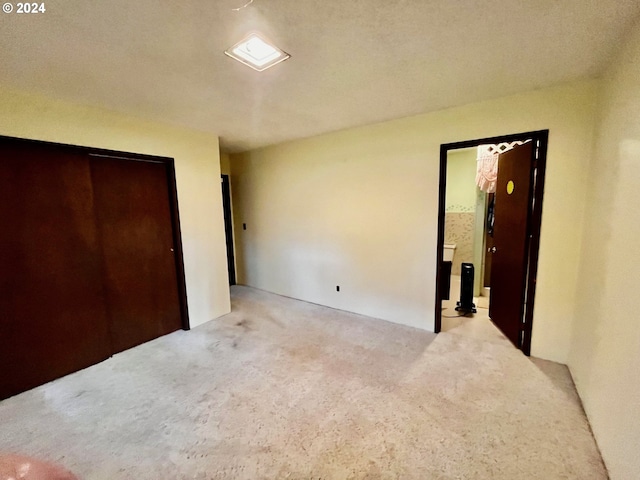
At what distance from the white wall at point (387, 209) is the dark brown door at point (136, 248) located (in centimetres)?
162

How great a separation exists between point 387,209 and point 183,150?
8.01ft

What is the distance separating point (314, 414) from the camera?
1.81 m

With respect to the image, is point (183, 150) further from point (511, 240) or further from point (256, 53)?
point (511, 240)

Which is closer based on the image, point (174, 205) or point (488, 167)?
point (174, 205)

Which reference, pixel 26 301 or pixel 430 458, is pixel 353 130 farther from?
pixel 26 301

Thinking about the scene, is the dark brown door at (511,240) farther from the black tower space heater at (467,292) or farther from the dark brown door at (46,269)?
the dark brown door at (46,269)

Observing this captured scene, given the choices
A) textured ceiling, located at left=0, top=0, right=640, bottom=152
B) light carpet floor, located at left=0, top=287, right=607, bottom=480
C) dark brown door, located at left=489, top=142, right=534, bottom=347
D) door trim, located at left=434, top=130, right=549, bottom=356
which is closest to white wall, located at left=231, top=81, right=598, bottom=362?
door trim, located at left=434, top=130, right=549, bottom=356

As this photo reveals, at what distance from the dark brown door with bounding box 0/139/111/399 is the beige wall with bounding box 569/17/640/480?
3.77 m

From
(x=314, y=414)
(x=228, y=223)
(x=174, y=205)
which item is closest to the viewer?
(x=314, y=414)

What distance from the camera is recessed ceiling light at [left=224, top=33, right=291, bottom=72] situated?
150 centimetres

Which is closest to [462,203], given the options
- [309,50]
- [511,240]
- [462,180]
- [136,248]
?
[462,180]

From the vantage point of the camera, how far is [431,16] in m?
1.31

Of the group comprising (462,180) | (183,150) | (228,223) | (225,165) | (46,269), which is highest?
(225,165)

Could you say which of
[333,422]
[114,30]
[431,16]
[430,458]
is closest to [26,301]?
[114,30]
